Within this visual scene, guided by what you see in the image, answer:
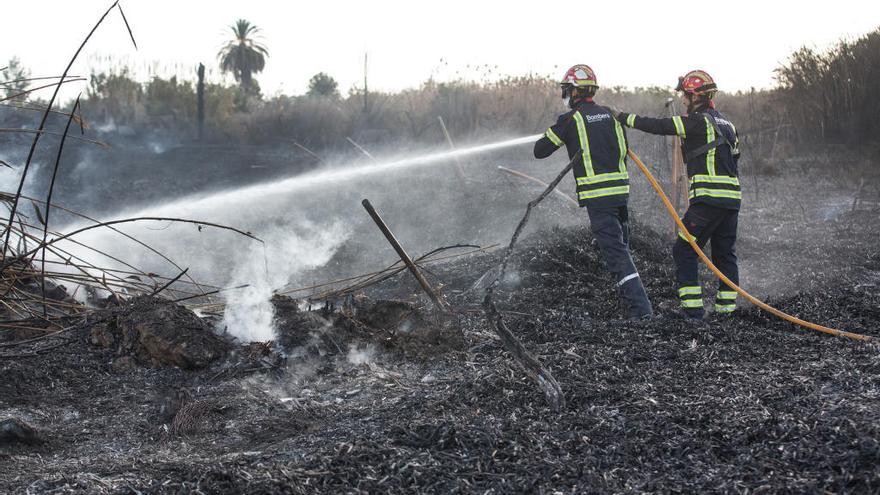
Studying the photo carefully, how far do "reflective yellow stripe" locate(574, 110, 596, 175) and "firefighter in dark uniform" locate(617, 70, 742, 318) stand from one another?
1.04ft

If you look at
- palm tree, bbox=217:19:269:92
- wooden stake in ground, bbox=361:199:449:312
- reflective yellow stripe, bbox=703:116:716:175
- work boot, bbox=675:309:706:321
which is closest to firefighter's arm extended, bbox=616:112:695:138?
reflective yellow stripe, bbox=703:116:716:175

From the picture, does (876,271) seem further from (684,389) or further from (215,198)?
(215,198)

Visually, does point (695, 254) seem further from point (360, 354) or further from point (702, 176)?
point (360, 354)

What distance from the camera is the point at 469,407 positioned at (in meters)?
3.90

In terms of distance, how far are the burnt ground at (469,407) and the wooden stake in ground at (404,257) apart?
0.63ft

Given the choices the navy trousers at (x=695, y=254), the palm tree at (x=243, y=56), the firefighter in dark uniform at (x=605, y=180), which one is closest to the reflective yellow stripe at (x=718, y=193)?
the navy trousers at (x=695, y=254)

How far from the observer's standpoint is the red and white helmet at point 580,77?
20.1ft

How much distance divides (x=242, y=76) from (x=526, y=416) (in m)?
33.9

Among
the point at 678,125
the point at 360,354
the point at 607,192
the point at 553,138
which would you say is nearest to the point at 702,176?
the point at 678,125

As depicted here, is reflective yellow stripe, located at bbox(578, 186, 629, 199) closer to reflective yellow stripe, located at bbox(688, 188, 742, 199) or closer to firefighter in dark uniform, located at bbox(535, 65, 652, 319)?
firefighter in dark uniform, located at bbox(535, 65, 652, 319)

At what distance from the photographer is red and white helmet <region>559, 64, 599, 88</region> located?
6129 mm

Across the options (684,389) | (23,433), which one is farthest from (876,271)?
(23,433)

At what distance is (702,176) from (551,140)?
1171 mm

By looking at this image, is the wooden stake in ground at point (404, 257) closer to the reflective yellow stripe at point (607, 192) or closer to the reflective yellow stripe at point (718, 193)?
the reflective yellow stripe at point (607, 192)
